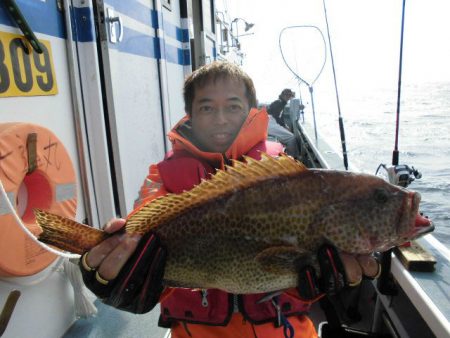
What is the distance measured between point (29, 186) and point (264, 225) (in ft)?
5.18

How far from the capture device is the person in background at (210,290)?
1.53 m

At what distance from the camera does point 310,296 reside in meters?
1.64

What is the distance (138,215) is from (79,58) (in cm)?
195

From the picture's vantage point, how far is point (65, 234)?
1.45 metres

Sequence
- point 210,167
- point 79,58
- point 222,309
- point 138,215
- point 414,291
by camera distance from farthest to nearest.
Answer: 1. point 79,58
2. point 210,167
3. point 414,291
4. point 222,309
5. point 138,215

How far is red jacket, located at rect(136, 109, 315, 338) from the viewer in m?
1.95

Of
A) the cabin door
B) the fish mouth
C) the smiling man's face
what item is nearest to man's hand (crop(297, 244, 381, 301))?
the fish mouth

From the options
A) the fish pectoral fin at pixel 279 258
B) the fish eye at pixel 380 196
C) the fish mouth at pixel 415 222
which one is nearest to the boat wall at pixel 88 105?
the fish pectoral fin at pixel 279 258

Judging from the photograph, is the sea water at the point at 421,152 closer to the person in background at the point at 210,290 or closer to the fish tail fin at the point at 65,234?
the person in background at the point at 210,290

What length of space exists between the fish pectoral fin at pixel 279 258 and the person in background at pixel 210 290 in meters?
0.07

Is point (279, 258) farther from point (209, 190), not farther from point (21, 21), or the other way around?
point (21, 21)

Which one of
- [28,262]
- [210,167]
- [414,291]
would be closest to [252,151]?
[210,167]

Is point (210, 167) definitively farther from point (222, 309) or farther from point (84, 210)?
point (84, 210)

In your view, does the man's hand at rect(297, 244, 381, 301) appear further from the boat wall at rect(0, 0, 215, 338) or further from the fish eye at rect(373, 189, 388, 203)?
the boat wall at rect(0, 0, 215, 338)
